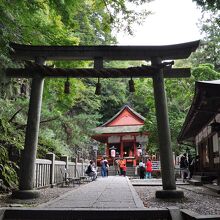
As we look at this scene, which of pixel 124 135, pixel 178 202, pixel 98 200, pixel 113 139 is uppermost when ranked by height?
pixel 124 135

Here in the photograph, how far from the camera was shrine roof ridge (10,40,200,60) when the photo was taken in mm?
10398

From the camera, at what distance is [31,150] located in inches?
386

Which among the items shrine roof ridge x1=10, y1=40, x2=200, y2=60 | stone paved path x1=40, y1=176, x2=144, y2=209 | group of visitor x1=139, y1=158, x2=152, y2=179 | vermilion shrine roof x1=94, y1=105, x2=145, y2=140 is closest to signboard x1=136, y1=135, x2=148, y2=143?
vermilion shrine roof x1=94, y1=105, x2=145, y2=140

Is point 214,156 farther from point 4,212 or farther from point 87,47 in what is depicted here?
point 4,212

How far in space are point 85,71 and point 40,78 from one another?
1.59m

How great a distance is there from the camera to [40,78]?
10.5 meters

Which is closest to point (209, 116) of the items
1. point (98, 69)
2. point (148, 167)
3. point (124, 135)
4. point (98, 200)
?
point (98, 69)

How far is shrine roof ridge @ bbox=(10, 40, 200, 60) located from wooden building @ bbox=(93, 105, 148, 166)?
1128 inches

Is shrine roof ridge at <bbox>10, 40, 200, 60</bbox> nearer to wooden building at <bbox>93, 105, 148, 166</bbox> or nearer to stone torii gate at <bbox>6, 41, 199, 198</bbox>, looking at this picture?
stone torii gate at <bbox>6, 41, 199, 198</bbox>

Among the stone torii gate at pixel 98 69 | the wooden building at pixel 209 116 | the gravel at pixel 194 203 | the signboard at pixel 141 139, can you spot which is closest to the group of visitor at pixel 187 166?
the wooden building at pixel 209 116

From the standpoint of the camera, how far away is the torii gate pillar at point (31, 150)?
9430 millimetres

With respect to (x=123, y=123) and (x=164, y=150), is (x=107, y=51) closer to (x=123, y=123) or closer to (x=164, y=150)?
(x=164, y=150)

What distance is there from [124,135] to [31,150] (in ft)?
103

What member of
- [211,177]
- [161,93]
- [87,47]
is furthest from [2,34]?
[211,177]
